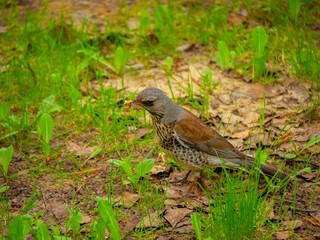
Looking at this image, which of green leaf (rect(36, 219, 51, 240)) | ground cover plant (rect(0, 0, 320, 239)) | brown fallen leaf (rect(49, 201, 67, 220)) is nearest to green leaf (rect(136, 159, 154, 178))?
ground cover plant (rect(0, 0, 320, 239))

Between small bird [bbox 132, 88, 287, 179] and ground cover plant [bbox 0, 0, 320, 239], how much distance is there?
19 cm

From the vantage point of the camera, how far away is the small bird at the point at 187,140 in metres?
5.53

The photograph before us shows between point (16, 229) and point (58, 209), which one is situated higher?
point (16, 229)

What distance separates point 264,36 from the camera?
281 inches

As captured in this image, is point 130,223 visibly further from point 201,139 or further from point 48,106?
point 48,106

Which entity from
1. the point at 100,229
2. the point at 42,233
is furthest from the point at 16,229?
the point at 100,229

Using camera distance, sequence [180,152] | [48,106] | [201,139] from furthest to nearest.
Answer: [48,106], [201,139], [180,152]

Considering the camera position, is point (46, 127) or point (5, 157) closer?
point (5, 157)

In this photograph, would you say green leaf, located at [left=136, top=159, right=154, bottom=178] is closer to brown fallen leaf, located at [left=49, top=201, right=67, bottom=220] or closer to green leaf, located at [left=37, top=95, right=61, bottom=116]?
brown fallen leaf, located at [left=49, top=201, right=67, bottom=220]

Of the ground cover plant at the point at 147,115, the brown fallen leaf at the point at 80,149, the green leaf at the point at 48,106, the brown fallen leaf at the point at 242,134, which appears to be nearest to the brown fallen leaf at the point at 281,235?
the ground cover plant at the point at 147,115

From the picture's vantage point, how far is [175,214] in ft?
17.1

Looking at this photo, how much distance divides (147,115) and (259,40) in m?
1.59

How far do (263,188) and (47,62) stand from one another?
3.38 m

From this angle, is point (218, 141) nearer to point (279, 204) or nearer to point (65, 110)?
point (279, 204)
